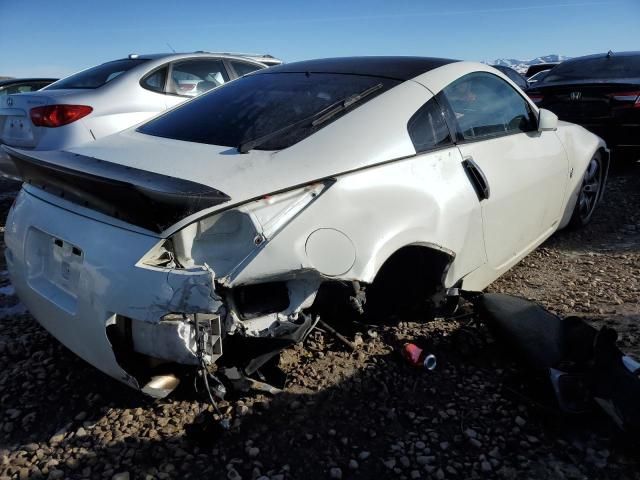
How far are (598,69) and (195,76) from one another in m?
5.17

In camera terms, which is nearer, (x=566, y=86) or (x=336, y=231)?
(x=336, y=231)

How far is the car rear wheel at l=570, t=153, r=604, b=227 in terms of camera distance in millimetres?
4156

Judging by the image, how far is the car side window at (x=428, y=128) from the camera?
2408mm

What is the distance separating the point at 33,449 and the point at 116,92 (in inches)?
157

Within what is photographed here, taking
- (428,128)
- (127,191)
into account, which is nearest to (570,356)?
(428,128)

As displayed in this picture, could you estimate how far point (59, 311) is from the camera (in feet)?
6.82

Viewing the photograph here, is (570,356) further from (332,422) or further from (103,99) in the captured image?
(103,99)

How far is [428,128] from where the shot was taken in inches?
98.0

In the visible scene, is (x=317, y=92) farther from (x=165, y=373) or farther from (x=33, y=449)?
(x=33, y=449)

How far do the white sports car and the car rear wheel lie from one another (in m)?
1.42

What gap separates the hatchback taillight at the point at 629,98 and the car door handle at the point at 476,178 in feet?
13.9

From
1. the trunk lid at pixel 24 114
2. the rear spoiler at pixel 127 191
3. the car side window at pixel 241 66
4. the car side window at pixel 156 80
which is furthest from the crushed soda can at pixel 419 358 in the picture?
the car side window at pixel 241 66

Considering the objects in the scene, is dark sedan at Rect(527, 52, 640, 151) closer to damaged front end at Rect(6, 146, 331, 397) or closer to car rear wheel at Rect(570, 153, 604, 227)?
car rear wheel at Rect(570, 153, 604, 227)

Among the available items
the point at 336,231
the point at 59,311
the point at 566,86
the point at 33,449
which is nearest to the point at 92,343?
the point at 59,311
